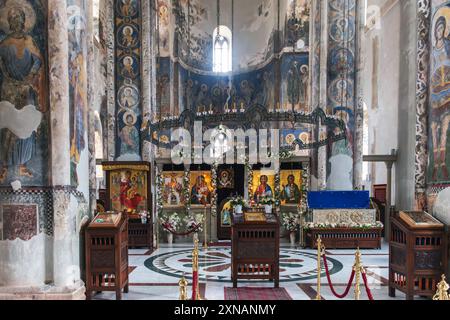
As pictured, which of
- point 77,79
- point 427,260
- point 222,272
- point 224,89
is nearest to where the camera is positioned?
point 427,260

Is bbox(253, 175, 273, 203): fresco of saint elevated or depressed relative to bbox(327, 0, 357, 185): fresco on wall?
depressed

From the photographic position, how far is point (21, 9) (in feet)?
18.4

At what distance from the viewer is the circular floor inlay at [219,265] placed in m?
7.84

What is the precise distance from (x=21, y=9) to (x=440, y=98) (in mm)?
6737

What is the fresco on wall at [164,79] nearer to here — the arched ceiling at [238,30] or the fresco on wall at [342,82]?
the arched ceiling at [238,30]

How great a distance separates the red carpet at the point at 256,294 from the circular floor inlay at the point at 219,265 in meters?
0.79

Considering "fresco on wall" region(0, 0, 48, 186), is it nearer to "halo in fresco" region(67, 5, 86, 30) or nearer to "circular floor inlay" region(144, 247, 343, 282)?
"halo in fresco" region(67, 5, 86, 30)

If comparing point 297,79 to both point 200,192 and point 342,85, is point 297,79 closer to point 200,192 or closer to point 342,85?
point 342,85

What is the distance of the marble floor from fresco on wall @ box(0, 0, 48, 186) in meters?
2.46

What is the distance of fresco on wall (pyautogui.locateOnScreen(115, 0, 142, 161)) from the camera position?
38.2ft

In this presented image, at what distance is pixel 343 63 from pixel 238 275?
8.01 m

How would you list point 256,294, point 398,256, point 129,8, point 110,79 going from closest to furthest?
point 398,256, point 256,294, point 110,79, point 129,8

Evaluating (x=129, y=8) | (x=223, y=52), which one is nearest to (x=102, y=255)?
(x=129, y=8)

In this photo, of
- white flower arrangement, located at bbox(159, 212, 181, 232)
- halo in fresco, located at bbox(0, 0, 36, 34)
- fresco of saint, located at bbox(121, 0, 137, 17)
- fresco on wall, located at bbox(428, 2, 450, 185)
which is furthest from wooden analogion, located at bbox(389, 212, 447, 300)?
fresco of saint, located at bbox(121, 0, 137, 17)
